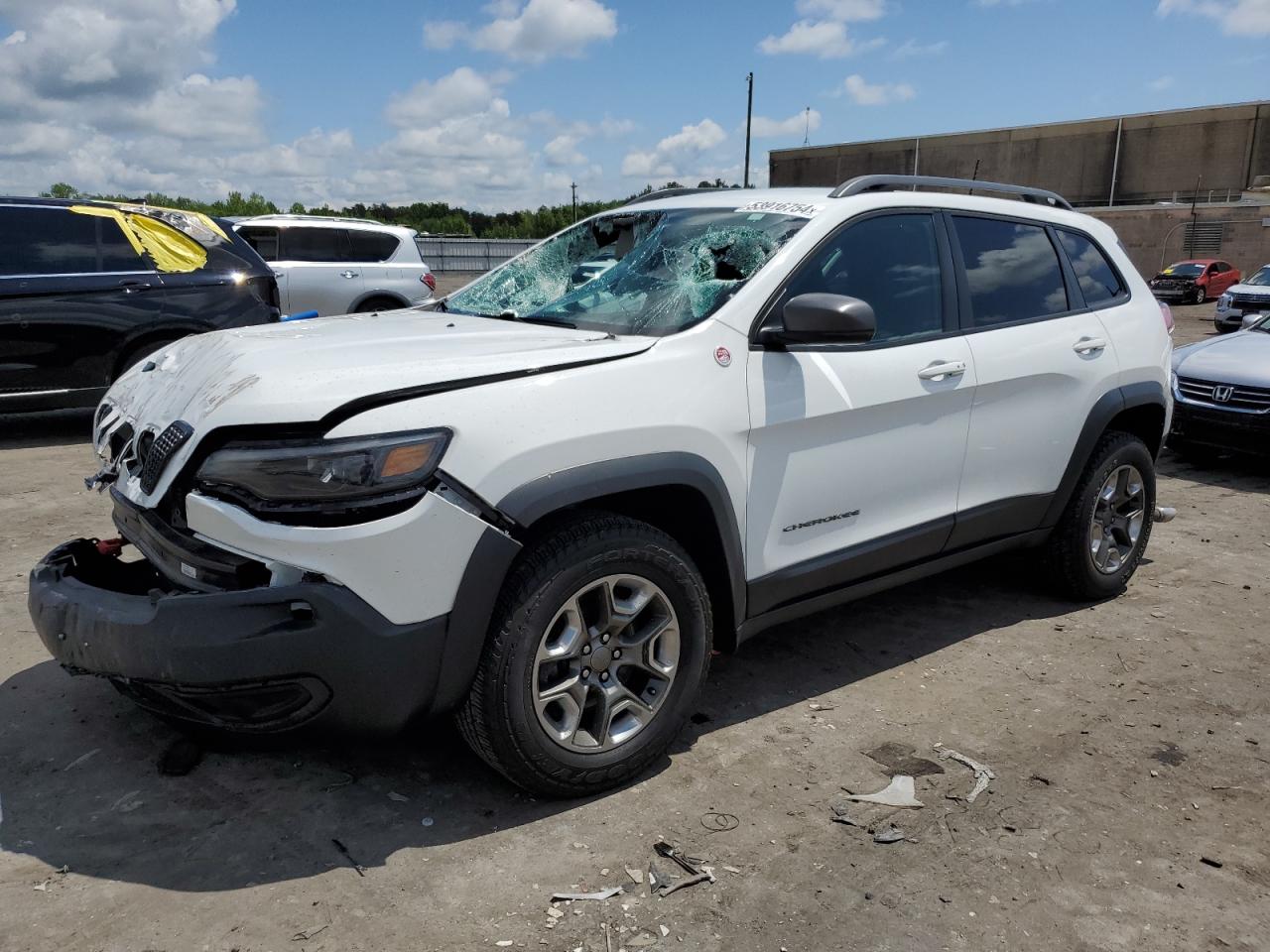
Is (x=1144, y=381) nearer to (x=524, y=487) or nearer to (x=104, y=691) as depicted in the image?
(x=524, y=487)

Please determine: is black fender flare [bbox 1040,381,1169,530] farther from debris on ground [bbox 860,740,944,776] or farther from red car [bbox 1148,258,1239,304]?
red car [bbox 1148,258,1239,304]

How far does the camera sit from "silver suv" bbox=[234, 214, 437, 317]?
41.6ft

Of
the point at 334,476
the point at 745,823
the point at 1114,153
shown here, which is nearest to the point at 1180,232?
the point at 1114,153

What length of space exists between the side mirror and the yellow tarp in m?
6.74

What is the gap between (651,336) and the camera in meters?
3.19

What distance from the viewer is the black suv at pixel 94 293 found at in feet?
25.2

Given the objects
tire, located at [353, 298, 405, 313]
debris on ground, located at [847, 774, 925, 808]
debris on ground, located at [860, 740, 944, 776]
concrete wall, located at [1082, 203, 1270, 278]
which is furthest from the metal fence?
debris on ground, located at [847, 774, 925, 808]

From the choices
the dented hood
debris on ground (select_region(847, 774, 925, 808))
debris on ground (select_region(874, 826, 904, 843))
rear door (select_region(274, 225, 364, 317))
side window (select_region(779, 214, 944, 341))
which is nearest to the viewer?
the dented hood

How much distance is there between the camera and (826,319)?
123 inches

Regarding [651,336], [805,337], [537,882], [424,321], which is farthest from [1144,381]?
[537,882]

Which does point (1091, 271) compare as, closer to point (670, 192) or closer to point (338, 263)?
point (670, 192)

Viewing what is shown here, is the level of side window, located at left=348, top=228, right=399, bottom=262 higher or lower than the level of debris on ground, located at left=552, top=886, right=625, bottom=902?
higher

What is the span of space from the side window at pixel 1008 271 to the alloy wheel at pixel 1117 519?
2.94ft

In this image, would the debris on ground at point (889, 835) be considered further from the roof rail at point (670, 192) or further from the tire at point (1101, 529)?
the roof rail at point (670, 192)
